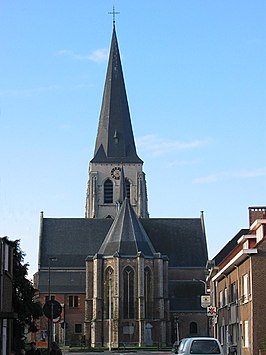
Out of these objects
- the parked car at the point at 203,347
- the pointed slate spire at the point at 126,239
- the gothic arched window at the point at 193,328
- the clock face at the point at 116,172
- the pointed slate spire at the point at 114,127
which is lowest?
the parked car at the point at 203,347

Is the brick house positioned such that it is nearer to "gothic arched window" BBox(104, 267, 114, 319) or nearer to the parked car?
the parked car

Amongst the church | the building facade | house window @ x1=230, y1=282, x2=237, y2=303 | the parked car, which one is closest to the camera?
the parked car

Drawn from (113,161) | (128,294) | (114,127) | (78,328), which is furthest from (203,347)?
(114,127)

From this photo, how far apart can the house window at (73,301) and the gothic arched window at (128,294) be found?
38.0ft

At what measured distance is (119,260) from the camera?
276ft

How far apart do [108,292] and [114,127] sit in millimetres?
29622

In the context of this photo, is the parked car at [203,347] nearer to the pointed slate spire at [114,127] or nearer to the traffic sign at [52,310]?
the traffic sign at [52,310]

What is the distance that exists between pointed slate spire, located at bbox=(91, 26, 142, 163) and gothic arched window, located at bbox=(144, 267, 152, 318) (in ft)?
81.0

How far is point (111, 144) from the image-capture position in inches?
4210

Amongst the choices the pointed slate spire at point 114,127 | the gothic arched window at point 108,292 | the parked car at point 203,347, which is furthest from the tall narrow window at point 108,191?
the parked car at point 203,347

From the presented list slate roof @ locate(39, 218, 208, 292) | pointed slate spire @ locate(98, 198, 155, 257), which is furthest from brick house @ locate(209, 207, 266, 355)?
slate roof @ locate(39, 218, 208, 292)

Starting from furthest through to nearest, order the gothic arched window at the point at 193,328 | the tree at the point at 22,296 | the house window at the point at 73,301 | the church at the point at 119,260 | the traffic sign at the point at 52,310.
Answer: the house window at the point at 73,301, the gothic arched window at the point at 193,328, the church at the point at 119,260, the tree at the point at 22,296, the traffic sign at the point at 52,310

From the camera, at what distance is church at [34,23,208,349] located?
83.6 meters

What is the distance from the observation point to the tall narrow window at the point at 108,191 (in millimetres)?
105438
